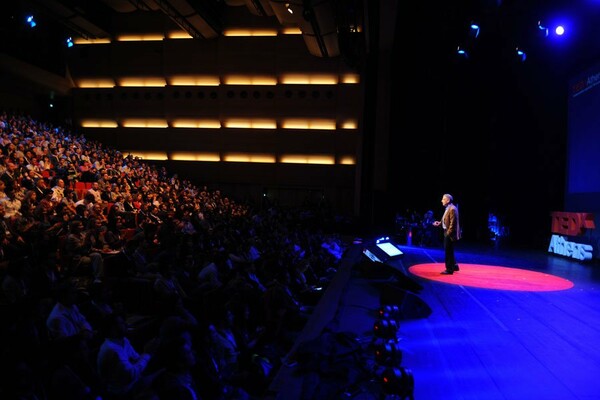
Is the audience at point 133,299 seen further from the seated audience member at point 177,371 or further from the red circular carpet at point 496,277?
the red circular carpet at point 496,277

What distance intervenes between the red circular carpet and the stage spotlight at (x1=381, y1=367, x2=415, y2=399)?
4366mm

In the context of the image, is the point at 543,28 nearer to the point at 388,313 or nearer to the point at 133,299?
the point at 388,313

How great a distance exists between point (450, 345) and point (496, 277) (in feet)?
13.1

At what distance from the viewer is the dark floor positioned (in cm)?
300

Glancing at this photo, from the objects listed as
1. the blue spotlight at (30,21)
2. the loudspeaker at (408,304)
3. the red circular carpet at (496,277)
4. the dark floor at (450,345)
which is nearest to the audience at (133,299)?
the dark floor at (450,345)

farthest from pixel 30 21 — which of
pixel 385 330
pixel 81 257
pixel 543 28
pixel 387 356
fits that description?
pixel 387 356

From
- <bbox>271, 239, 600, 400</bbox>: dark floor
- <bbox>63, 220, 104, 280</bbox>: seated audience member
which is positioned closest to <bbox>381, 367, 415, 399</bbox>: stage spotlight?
<bbox>271, 239, 600, 400</bbox>: dark floor

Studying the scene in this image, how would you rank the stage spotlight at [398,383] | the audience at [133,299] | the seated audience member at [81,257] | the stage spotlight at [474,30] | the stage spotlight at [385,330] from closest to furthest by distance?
Answer: the stage spotlight at [398,383], the audience at [133,299], the stage spotlight at [385,330], the seated audience member at [81,257], the stage spotlight at [474,30]

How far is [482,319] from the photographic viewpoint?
475 centimetres

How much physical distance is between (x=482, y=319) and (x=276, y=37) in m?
16.2

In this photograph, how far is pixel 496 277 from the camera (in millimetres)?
7457

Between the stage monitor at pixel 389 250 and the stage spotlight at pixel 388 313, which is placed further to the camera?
the stage monitor at pixel 389 250

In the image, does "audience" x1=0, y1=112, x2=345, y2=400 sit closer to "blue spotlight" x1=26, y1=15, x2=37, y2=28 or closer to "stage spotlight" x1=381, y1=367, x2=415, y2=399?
"stage spotlight" x1=381, y1=367, x2=415, y2=399

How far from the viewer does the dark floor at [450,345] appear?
9.84ft
